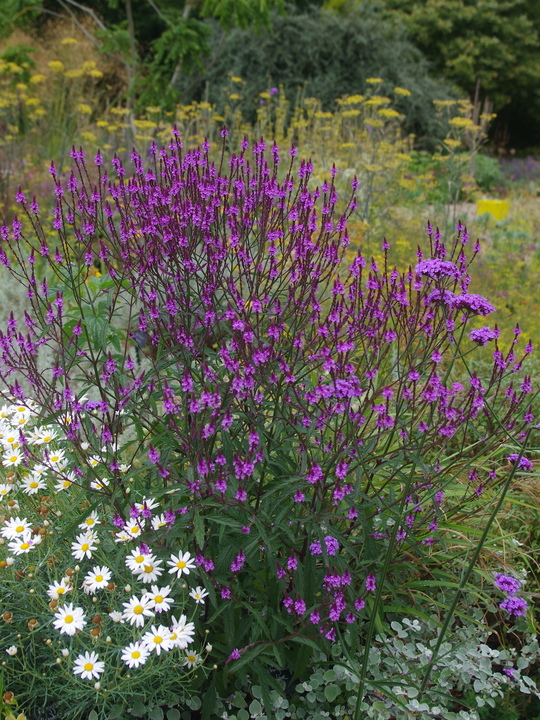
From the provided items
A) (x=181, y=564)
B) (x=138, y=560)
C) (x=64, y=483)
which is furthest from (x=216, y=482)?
(x=64, y=483)

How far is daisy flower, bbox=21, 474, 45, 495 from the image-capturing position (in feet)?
8.75

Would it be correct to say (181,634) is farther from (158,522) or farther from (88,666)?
(158,522)

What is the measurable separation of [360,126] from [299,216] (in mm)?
8819

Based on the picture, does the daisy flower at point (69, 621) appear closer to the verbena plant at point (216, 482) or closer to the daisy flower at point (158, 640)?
the verbena plant at point (216, 482)

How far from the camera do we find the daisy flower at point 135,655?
1.89 m

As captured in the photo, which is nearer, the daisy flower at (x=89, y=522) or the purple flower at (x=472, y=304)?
the purple flower at (x=472, y=304)

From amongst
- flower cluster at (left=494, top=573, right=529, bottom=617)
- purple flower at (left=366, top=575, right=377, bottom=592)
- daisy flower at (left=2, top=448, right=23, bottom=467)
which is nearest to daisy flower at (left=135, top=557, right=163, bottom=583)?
purple flower at (left=366, top=575, right=377, bottom=592)

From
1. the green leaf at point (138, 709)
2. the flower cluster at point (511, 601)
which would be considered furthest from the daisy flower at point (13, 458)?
the flower cluster at point (511, 601)

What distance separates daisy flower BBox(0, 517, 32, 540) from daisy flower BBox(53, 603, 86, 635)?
0.40 m

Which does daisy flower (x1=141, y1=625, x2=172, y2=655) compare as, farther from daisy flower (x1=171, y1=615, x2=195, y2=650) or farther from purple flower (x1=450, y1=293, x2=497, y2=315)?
purple flower (x1=450, y1=293, x2=497, y2=315)

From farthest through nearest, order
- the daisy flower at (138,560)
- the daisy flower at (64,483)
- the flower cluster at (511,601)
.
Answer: the daisy flower at (64,483), the flower cluster at (511,601), the daisy flower at (138,560)

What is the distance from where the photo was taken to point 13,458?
269cm

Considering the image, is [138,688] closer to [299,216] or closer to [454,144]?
[299,216]

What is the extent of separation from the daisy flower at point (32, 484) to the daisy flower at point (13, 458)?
87 millimetres
